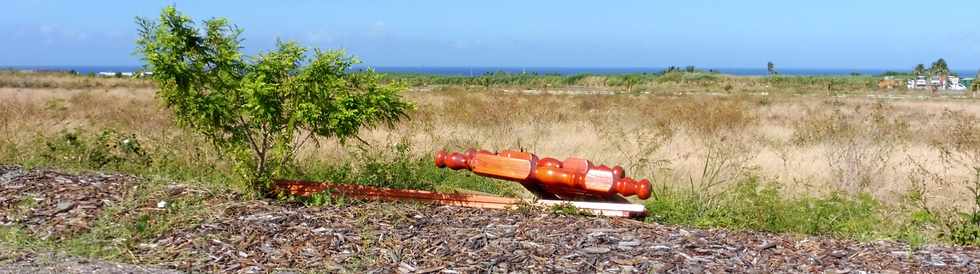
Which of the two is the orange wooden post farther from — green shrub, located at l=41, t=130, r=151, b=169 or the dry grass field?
green shrub, located at l=41, t=130, r=151, b=169

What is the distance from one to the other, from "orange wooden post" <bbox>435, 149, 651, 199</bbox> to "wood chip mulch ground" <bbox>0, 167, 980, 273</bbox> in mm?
260

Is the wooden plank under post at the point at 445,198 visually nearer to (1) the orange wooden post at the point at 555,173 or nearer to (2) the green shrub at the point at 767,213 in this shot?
(1) the orange wooden post at the point at 555,173

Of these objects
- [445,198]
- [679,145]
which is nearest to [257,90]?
[445,198]

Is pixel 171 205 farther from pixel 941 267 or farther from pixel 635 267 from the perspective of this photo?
pixel 941 267

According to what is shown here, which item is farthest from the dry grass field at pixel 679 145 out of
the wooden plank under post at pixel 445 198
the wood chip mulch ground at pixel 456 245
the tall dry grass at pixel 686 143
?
the wood chip mulch ground at pixel 456 245

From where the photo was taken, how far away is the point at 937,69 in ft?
239

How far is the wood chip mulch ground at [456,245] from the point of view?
4383mm

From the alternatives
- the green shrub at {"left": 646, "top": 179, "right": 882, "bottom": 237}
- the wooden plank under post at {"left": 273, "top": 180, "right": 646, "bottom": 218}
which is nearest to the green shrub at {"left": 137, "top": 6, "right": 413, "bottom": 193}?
the wooden plank under post at {"left": 273, "top": 180, "right": 646, "bottom": 218}

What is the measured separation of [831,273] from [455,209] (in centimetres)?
209

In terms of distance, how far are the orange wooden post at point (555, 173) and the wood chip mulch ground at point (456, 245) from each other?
260 mm

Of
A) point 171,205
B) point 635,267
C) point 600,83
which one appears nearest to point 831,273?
point 635,267

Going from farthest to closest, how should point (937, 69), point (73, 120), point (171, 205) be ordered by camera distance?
1. point (937, 69)
2. point (73, 120)
3. point (171, 205)

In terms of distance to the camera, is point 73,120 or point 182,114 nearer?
point 182,114

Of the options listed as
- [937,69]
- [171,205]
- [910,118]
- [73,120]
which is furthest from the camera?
[937,69]
